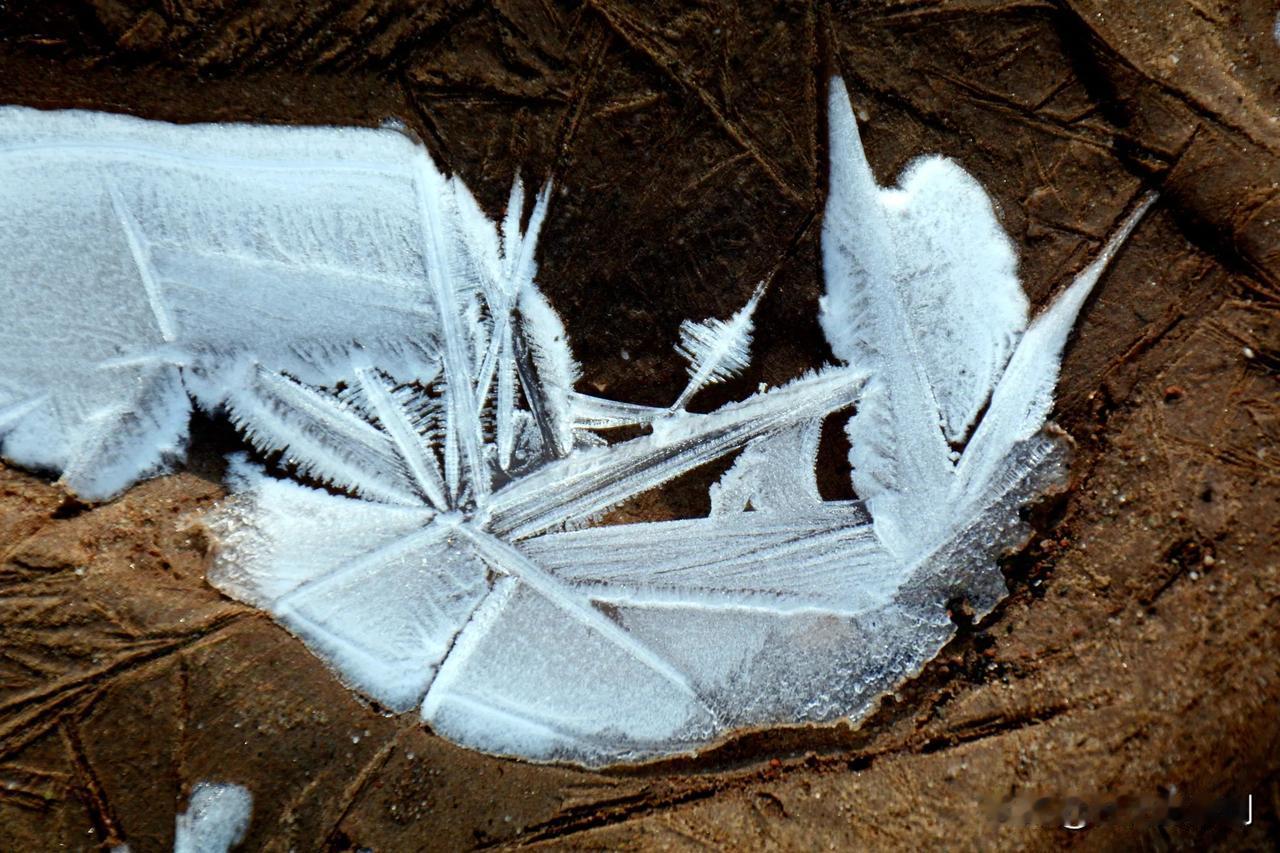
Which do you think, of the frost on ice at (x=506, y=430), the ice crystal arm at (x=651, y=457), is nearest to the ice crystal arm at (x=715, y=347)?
the frost on ice at (x=506, y=430)

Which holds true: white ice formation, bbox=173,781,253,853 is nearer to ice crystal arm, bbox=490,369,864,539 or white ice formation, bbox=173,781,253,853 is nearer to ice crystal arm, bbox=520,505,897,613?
ice crystal arm, bbox=490,369,864,539

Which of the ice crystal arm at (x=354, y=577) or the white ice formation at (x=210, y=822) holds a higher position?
the ice crystal arm at (x=354, y=577)

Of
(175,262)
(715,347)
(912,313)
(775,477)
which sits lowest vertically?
(175,262)

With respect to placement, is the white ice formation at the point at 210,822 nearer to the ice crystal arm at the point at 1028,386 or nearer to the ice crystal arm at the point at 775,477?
the ice crystal arm at the point at 775,477

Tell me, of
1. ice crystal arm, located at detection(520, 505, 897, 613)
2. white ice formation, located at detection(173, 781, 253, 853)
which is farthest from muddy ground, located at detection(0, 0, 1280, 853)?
ice crystal arm, located at detection(520, 505, 897, 613)

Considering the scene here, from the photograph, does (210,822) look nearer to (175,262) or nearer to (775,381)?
(175,262)

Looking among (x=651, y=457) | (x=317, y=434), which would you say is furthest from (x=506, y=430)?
(x=317, y=434)

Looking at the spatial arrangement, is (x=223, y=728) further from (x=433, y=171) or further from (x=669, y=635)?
(x=433, y=171)
